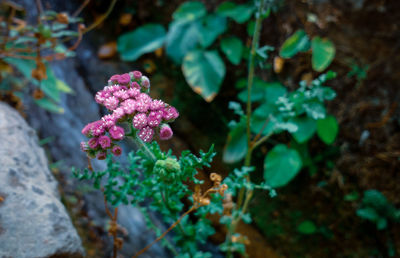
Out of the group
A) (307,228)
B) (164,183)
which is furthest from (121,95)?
(307,228)

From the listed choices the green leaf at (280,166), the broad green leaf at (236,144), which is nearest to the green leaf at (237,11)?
the broad green leaf at (236,144)

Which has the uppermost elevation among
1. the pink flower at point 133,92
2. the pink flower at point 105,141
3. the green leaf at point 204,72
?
the pink flower at point 133,92

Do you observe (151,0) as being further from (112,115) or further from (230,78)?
(112,115)

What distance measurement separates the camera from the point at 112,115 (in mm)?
499

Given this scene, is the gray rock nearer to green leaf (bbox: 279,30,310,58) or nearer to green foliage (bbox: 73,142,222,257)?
green foliage (bbox: 73,142,222,257)

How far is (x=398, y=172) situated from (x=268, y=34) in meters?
0.96

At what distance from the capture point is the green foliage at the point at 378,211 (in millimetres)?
1572

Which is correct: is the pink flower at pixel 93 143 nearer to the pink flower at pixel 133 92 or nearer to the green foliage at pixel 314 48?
the pink flower at pixel 133 92

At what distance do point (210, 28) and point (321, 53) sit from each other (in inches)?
23.7

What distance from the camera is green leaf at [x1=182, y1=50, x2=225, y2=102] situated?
1.58 m

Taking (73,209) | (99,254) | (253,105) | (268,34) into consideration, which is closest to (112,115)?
(99,254)

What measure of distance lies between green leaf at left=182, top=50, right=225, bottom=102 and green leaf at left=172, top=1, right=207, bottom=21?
0.22 metres

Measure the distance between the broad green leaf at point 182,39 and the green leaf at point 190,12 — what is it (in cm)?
3

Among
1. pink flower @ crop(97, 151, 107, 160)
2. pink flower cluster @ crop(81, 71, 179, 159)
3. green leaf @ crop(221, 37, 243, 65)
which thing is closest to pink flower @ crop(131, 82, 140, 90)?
pink flower cluster @ crop(81, 71, 179, 159)
